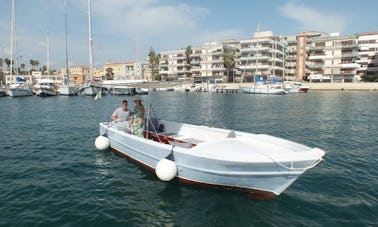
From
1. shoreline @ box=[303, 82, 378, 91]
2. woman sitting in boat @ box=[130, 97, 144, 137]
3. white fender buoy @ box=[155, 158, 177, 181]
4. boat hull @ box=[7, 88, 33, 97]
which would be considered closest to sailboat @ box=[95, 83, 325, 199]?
white fender buoy @ box=[155, 158, 177, 181]

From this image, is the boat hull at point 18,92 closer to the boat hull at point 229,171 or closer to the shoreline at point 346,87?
the boat hull at point 229,171

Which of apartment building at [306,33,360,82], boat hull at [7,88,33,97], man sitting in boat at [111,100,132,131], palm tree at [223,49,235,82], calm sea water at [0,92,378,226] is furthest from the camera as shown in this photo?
palm tree at [223,49,235,82]

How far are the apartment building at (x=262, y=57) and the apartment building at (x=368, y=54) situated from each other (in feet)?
82.7

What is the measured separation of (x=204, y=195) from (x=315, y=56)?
100 m

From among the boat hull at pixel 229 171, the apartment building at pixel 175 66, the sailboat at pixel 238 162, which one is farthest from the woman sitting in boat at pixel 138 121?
the apartment building at pixel 175 66

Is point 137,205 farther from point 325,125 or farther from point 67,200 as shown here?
point 325,125

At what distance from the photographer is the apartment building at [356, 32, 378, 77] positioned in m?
91.0

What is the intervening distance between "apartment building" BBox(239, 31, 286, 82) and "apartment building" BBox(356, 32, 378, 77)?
82.7ft

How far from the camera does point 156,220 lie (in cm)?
727

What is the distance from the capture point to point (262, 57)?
98.0 meters

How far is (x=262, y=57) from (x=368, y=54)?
34.7m

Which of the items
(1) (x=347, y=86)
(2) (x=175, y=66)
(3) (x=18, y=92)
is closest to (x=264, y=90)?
(1) (x=347, y=86)

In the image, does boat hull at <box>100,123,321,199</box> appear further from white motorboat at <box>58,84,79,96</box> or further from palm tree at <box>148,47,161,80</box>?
palm tree at <box>148,47,161,80</box>

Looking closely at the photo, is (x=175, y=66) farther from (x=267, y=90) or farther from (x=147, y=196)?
(x=147, y=196)
